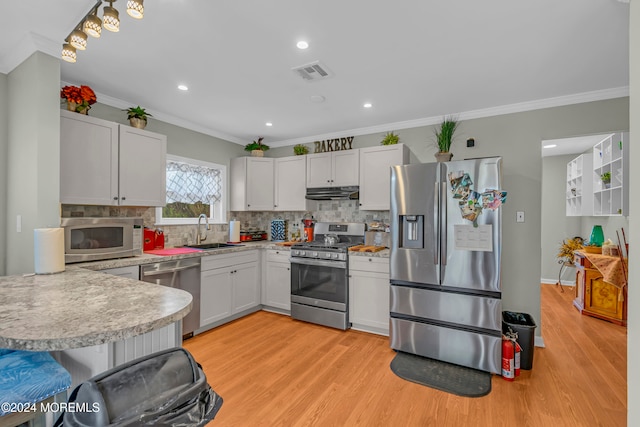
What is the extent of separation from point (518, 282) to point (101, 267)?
3876 millimetres

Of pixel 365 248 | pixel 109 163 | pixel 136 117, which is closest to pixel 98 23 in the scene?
pixel 109 163

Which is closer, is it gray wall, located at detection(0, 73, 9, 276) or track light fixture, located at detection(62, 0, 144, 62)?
track light fixture, located at detection(62, 0, 144, 62)

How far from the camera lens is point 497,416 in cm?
199

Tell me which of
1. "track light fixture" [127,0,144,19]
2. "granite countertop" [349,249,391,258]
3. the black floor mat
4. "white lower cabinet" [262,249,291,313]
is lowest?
the black floor mat

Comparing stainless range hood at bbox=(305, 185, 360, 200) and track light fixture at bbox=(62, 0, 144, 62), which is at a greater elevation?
track light fixture at bbox=(62, 0, 144, 62)

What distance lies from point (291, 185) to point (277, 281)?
1329mm

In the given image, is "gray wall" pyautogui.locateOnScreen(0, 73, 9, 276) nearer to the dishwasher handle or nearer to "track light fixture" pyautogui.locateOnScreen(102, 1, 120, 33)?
the dishwasher handle

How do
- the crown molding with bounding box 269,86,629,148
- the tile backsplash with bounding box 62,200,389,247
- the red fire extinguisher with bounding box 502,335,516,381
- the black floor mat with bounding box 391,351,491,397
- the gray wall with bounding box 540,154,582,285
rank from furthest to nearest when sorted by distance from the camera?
the gray wall with bounding box 540,154,582,285
the tile backsplash with bounding box 62,200,389,247
the crown molding with bounding box 269,86,629,148
the red fire extinguisher with bounding box 502,335,516,381
the black floor mat with bounding box 391,351,491,397

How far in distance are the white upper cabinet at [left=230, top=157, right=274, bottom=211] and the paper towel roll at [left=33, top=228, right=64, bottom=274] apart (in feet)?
7.89

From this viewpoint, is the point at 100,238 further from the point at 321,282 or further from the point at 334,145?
the point at 334,145

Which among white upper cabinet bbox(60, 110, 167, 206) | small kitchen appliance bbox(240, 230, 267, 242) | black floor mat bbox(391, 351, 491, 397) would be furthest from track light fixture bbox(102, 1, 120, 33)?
small kitchen appliance bbox(240, 230, 267, 242)

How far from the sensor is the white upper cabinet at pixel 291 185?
4.19 meters

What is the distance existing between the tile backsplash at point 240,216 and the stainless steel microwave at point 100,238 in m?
0.45

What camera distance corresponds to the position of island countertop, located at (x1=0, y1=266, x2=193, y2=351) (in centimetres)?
99
